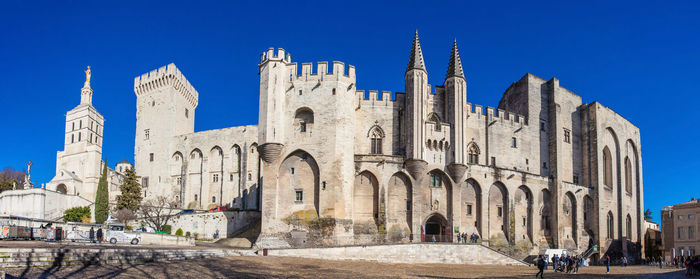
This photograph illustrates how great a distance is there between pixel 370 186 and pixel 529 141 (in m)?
17.6

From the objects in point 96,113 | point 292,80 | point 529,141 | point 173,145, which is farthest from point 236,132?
point 529,141

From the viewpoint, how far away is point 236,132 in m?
56.2

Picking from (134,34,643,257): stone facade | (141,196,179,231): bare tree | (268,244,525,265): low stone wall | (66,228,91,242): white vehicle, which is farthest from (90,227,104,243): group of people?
(141,196,179,231): bare tree

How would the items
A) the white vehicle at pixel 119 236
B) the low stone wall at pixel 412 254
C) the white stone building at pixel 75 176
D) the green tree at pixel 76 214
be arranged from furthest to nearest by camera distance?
the white stone building at pixel 75 176 < the green tree at pixel 76 214 < the low stone wall at pixel 412 254 < the white vehicle at pixel 119 236

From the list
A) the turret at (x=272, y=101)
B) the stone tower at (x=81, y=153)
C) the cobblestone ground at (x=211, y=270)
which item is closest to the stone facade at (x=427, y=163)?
the turret at (x=272, y=101)

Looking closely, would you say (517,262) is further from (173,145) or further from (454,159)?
(173,145)

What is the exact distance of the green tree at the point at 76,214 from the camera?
49.7m

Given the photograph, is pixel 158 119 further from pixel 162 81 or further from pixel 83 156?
pixel 83 156

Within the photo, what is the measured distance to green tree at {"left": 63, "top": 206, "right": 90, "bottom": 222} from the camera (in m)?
49.7

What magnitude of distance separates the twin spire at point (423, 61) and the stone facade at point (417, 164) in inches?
4.5

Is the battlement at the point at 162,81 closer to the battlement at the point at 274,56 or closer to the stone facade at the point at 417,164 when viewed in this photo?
the stone facade at the point at 417,164

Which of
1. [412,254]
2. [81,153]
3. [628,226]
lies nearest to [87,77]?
[81,153]

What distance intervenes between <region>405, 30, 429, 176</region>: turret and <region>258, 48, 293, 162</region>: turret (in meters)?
9.26

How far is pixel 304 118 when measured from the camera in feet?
134
